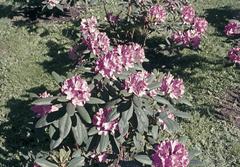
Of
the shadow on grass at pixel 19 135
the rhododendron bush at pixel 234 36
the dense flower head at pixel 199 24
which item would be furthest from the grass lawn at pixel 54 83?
the dense flower head at pixel 199 24

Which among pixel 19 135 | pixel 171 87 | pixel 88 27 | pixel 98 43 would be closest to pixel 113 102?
pixel 171 87

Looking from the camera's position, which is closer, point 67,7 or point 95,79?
point 95,79

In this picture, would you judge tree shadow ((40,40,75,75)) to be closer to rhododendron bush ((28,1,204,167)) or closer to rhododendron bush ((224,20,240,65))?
rhododendron bush ((224,20,240,65))

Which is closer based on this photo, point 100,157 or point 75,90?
point 75,90

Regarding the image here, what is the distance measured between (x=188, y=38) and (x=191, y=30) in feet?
0.38

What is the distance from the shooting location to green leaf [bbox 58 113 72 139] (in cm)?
377

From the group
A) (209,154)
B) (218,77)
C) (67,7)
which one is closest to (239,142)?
(209,154)

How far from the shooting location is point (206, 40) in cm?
807

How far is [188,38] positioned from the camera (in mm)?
6809

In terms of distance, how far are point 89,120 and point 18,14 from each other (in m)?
4.94

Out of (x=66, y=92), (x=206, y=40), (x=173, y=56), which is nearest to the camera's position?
(x=66, y=92)

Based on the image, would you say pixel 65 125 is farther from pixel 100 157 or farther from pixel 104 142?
pixel 100 157

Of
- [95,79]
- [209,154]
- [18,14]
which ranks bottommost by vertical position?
[209,154]

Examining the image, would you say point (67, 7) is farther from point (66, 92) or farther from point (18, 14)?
point (66, 92)
